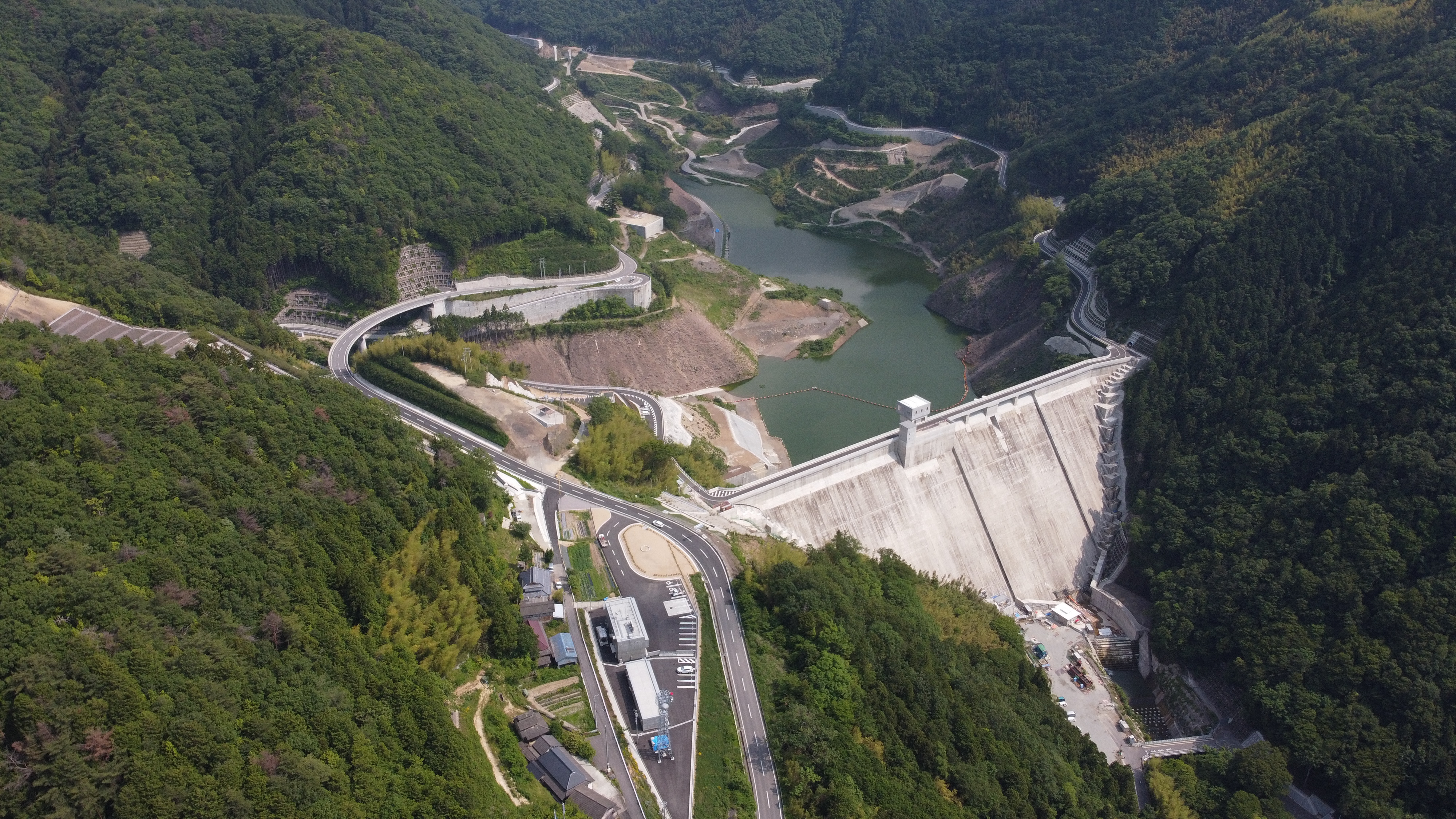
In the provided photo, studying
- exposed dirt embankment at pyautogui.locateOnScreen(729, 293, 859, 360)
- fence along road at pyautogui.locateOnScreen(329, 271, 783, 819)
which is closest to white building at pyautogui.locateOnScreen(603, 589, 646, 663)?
fence along road at pyautogui.locateOnScreen(329, 271, 783, 819)

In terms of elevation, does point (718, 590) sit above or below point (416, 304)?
below

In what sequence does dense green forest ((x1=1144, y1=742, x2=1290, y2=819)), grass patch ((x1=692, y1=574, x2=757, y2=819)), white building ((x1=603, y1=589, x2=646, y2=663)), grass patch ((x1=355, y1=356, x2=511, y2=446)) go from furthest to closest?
grass patch ((x1=355, y1=356, x2=511, y2=446))
dense green forest ((x1=1144, y1=742, x2=1290, y2=819))
white building ((x1=603, y1=589, x2=646, y2=663))
grass patch ((x1=692, y1=574, x2=757, y2=819))

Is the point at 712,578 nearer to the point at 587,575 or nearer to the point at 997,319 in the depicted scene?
the point at 587,575

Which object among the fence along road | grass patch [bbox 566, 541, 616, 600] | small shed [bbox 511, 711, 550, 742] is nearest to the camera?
small shed [bbox 511, 711, 550, 742]

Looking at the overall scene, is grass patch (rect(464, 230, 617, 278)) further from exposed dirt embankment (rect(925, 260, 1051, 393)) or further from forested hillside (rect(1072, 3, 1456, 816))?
forested hillside (rect(1072, 3, 1456, 816))

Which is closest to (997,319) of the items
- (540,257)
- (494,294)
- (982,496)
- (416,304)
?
(982,496)

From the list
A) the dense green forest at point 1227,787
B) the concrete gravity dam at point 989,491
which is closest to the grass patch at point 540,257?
the concrete gravity dam at point 989,491
